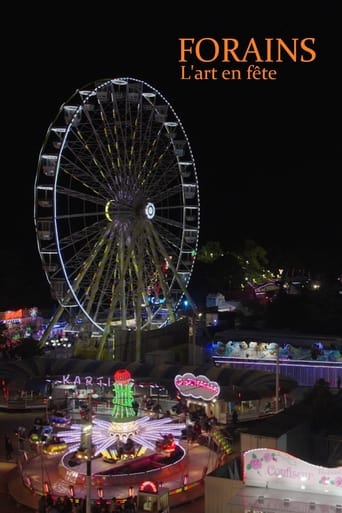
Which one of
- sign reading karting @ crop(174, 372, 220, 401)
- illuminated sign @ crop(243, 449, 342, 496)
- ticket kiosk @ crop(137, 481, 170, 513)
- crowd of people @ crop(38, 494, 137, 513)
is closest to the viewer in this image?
illuminated sign @ crop(243, 449, 342, 496)

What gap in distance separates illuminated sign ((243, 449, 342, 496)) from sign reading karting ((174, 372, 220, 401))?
29.0 feet

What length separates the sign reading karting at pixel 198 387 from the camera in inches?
913

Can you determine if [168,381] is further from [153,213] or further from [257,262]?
[257,262]

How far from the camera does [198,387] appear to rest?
927 inches

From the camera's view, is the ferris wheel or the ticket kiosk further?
the ferris wheel

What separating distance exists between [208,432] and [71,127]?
47.8 ft

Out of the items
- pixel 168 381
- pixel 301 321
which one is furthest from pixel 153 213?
pixel 301 321

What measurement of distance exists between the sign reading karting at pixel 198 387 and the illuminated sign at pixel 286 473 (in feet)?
29.0

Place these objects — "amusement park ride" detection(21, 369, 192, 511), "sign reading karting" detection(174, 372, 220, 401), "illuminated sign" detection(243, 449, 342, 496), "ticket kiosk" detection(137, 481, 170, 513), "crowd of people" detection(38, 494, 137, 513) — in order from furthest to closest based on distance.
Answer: "sign reading karting" detection(174, 372, 220, 401) → "amusement park ride" detection(21, 369, 192, 511) → "crowd of people" detection(38, 494, 137, 513) → "ticket kiosk" detection(137, 481, 170, 513) → "illuminated sign" detection(243, 449, 342, 496)

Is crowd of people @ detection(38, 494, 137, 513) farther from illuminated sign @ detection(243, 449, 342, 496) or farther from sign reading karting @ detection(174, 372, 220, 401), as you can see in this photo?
sign reading karting @ detection(174, 372, 220, 401)

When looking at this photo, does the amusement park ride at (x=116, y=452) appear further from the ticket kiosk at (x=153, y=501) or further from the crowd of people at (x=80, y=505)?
the ticket kiosk at (x=153, y=501)

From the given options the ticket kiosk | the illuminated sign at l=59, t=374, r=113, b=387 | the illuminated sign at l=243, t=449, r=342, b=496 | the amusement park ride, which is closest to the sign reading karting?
the amusement park ride

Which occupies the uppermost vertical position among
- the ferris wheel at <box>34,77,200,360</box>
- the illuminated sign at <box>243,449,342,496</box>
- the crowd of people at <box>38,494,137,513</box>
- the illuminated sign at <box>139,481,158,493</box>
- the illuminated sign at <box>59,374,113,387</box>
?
the ferris wheel at <box>34,77,200,360</box>

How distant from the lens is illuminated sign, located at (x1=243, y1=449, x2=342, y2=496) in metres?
13.4
